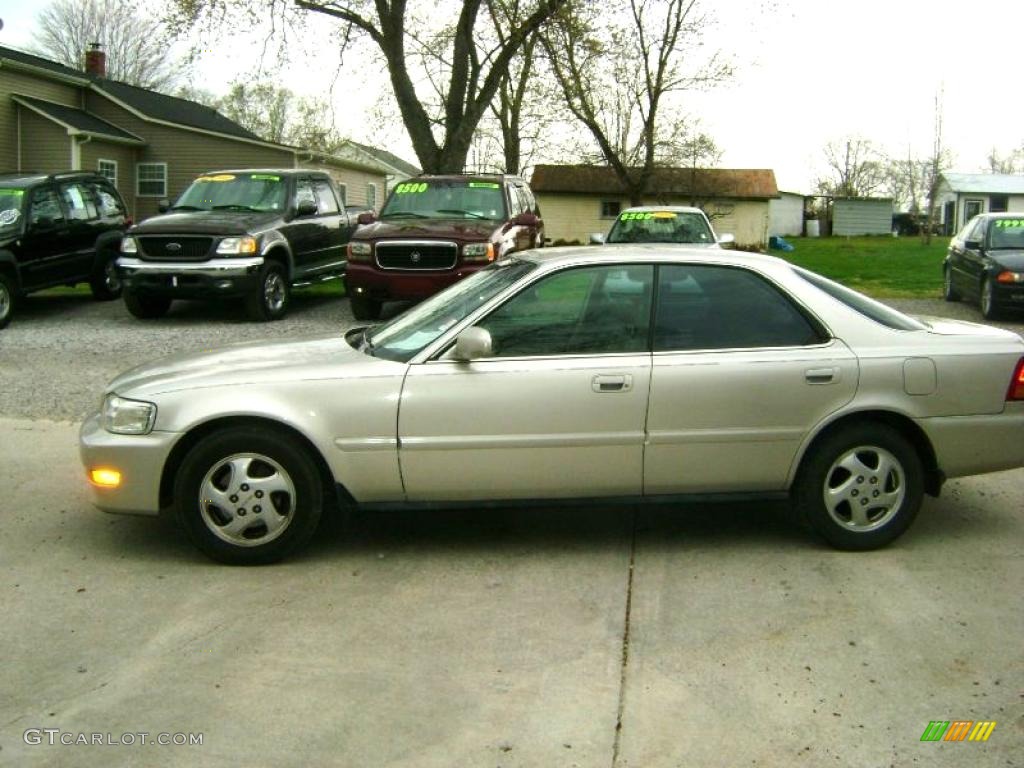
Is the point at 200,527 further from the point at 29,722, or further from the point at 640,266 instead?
the point at 640,266

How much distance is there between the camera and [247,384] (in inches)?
200

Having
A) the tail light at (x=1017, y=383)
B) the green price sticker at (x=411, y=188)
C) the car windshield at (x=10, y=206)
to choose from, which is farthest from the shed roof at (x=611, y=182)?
the tail light at (x=1017, y=383)

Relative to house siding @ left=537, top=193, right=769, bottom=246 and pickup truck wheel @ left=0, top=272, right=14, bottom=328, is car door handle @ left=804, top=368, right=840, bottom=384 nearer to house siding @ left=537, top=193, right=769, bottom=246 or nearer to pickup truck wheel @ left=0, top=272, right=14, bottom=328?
pickup truck wheel @ left=0, top=272, right=14, bottom=328

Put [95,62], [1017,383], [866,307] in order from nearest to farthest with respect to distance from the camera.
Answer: [1017,383]
[866,307]
[95,62]

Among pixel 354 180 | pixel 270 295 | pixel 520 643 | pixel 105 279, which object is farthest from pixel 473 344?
pixel 354 180

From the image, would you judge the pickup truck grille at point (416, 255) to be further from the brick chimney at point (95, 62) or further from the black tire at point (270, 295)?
the brick chimney at point (95, 62)

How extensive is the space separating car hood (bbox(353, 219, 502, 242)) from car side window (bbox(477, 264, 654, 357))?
8.09 m

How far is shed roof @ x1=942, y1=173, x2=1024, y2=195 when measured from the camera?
5931cm

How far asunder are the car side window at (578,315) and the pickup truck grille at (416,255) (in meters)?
8.06

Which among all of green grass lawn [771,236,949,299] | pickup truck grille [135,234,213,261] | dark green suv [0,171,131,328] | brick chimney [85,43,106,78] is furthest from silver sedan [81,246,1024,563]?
brick chimney [85,43,106,78]

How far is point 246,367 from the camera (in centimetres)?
525

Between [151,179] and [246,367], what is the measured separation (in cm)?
2788

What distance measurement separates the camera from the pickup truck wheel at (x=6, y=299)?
44.5 ft

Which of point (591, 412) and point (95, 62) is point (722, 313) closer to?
point (591, 412)
